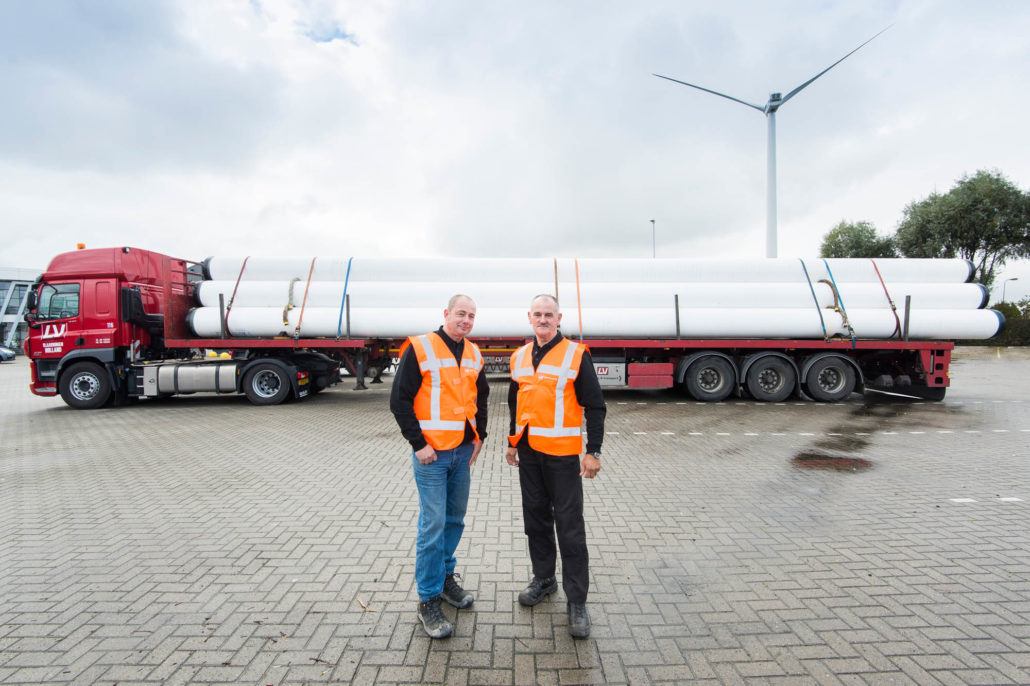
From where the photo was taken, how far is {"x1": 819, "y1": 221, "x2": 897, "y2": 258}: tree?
107ft

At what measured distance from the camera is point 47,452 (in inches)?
265

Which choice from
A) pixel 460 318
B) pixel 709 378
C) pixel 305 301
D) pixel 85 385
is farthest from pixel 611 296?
pixel 85 385

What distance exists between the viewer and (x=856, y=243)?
1335 inches

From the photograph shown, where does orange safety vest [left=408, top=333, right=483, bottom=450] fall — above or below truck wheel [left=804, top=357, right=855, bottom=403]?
above

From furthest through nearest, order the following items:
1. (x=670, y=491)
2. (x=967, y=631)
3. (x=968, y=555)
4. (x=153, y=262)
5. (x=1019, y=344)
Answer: (x=1019, y=344) → (x=153, y=262) → (x=670, y=491) → (x=968, y=555) → (x=967, y=631)

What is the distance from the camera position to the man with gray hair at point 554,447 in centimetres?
272

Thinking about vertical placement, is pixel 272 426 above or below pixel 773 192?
below

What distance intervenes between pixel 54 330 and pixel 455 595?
11.7 m

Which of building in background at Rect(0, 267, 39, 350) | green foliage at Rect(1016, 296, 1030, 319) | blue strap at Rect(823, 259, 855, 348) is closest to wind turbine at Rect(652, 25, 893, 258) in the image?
blue strap at Rect(823, 259, 855, 348)

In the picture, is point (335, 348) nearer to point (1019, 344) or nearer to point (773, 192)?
point (773, 192)

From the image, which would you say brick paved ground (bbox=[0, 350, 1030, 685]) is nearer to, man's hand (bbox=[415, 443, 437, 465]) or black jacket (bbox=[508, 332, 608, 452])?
man's hand (bbox=[415, 443, 437, 465])

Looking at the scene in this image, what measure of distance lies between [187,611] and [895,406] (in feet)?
39.6

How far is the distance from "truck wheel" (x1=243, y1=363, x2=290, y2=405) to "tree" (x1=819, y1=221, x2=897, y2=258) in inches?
1394

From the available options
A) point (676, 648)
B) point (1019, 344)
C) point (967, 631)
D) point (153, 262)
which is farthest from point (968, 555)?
point (1019, 344)
